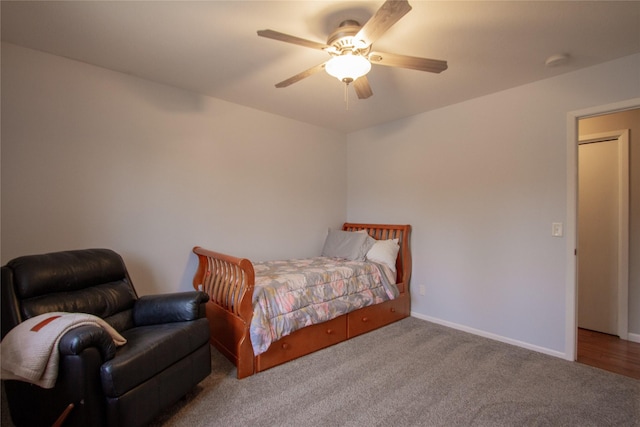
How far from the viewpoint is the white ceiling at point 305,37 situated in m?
1.74

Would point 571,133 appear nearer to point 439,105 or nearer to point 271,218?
point 439,105

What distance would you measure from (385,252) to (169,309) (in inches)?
88.4

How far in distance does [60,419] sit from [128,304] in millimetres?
835

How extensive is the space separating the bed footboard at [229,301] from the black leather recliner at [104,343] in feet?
0.90

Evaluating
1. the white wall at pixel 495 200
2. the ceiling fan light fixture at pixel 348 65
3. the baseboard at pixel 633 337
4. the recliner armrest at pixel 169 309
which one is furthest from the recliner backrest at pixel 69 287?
the baseboard at pixel 633 337

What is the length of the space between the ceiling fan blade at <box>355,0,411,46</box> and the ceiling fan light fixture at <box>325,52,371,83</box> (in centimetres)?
10

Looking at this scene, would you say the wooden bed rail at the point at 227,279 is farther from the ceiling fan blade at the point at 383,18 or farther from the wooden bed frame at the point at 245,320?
the ceiling fan blade at the point at 383,18

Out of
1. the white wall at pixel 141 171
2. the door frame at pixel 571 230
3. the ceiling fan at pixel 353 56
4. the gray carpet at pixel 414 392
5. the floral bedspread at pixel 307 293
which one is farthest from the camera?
the door frame at pixel 571 230

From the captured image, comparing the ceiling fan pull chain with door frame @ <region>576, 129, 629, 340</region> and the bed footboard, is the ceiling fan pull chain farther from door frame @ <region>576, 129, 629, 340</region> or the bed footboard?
door frame @ <region>576, 129, 629, 340</region>

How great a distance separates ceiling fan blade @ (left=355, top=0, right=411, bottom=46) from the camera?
133cm

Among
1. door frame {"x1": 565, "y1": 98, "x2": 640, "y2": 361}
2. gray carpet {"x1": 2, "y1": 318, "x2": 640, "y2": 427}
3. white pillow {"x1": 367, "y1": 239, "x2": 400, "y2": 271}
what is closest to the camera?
gray carpet {"x1": 2, "y1": 318, "x2": 640, "y2": 427}

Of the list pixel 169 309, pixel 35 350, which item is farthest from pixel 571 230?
pixel 35 350

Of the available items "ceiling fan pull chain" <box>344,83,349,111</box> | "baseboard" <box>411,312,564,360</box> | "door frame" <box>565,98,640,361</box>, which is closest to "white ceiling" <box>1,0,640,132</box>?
"ceiling fan pull chain" <box>344,83,349,111</box>

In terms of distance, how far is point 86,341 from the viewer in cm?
146
